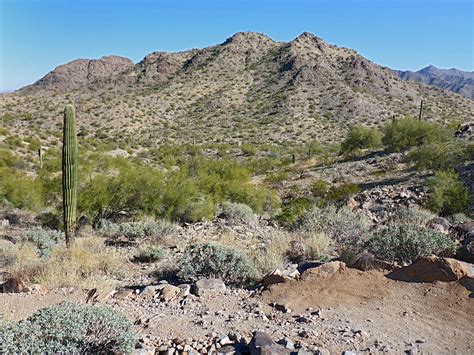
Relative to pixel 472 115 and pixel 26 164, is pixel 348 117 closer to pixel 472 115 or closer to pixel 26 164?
pixel 472 115

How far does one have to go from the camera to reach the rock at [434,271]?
20.6ft

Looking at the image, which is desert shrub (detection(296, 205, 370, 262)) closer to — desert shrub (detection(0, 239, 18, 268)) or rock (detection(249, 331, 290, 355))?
rock (detection(249, 331, 290, 355))

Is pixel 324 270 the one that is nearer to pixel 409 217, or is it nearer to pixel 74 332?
pixel 74 332

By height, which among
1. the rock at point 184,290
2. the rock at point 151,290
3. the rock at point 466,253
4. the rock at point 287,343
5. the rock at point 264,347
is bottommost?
the rock at point 151,290

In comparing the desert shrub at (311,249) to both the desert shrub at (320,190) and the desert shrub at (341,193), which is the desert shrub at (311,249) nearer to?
the desert shrub at (341,193)

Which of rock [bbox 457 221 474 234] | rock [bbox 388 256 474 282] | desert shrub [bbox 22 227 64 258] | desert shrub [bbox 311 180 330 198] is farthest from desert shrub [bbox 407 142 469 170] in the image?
desert shrub [bbox 22 227 64 258]

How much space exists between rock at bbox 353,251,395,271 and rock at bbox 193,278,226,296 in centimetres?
219

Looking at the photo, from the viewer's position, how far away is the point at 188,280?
A: 7625mm

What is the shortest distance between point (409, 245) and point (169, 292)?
13.5ft

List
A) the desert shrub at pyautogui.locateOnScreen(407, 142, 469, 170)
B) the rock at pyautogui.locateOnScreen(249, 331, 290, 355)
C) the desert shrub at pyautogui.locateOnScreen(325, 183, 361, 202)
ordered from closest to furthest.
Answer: the rock at pyautogui.locateOnScreen(249, 331, 290, 355)
the desert shrub at pyautogui.locateOnScreen(325, 183, 361, 202)
the desert shrub at pyautogui.locateOnScreen(407, 142, 469, 170)

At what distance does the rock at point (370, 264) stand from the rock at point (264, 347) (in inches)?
106

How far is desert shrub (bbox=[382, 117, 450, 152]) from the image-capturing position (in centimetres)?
2961

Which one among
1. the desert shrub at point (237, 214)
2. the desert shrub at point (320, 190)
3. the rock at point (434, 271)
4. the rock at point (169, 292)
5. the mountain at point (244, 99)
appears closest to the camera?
the rock at point (434, 271)

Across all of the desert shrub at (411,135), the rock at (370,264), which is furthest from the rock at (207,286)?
the desert shrub at (411,135)
